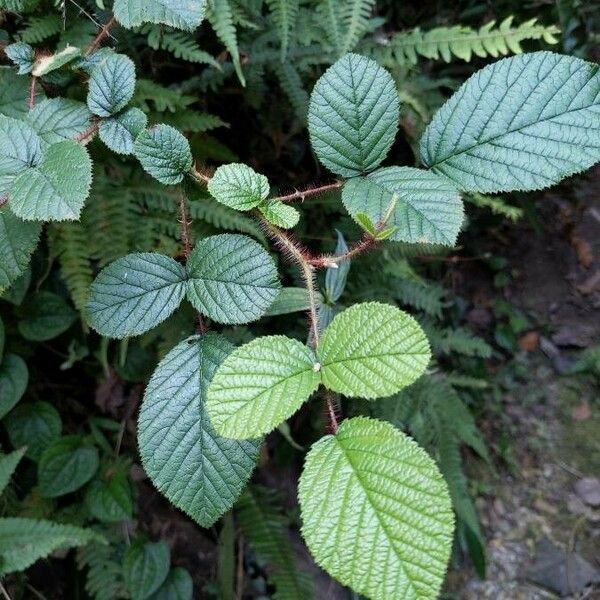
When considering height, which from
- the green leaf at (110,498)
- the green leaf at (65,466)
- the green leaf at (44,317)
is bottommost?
the green leaf at (110,498)

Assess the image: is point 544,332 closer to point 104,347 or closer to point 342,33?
point 342,33

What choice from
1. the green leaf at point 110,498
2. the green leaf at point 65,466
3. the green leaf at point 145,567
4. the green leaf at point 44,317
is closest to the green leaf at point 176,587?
the green leaf at point 145,567

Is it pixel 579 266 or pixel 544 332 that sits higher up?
pixel 579 266

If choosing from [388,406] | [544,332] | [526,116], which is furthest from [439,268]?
[526,116]

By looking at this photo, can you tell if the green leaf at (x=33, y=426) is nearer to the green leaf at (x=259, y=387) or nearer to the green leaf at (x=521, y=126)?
the green leaf at (x=259, y=387)

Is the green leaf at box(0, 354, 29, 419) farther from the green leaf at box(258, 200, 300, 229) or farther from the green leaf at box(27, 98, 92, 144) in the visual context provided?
the green leaf at box(258, 200, 300, 229)

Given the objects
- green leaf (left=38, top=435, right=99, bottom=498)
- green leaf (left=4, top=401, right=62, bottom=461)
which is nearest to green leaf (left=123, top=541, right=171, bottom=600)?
green leaf (left=38, top=435, right=99, bottom=498)
